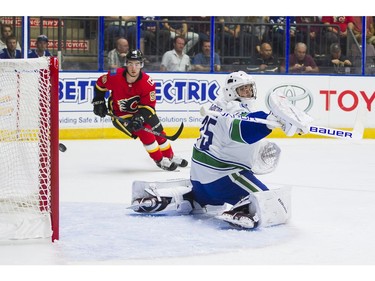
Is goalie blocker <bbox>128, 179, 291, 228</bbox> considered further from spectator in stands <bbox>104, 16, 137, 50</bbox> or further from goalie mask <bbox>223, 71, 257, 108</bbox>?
spectator in stands <bbox>104, 16, 137, 50</bbox>

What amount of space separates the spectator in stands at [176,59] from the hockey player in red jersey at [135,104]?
2.52 metres

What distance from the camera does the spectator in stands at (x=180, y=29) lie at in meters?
9.77

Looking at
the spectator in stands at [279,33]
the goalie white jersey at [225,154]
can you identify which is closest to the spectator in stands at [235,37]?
the spectator in stands at [279,33]

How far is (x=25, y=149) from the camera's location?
16.4ft

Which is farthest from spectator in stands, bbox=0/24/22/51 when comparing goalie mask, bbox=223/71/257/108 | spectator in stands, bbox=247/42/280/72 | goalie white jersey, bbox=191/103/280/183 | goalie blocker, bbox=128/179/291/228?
goalie mask, bbox=223/71/257/108

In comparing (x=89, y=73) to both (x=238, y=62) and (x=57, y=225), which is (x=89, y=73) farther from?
(x=57, y=225)

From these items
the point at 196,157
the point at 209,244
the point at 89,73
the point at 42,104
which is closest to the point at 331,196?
the point at 196,157

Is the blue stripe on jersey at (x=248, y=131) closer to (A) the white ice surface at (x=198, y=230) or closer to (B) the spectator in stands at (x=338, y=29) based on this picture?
(A) the white ice surface at (x=198, y=230)

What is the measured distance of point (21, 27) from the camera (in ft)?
30.2

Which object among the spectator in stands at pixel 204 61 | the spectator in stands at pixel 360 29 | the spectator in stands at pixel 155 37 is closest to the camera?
the spectator in stands at pixel 155 37

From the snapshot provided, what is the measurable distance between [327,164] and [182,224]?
311 centimetres

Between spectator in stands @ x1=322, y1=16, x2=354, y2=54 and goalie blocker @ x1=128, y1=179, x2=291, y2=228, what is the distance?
17.6ft

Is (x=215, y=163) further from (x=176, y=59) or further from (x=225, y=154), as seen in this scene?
(x=176, y=59)

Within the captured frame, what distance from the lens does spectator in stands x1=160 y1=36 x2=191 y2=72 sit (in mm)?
9719
